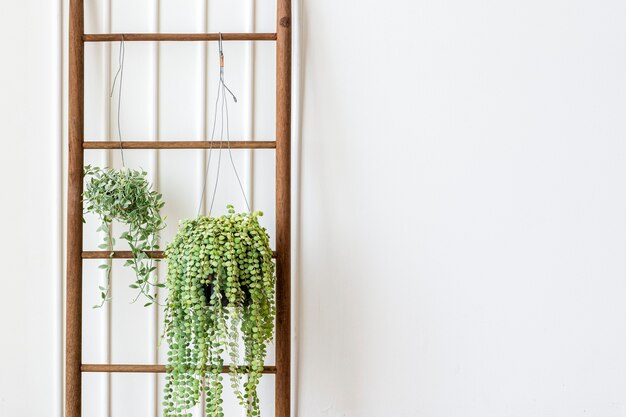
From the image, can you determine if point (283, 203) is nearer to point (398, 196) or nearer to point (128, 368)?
point (398, 196)

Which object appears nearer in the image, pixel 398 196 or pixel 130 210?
pixel 130 210

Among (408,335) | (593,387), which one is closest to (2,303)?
(408,335)

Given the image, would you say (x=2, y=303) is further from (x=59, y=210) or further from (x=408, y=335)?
(x=408, y=335)

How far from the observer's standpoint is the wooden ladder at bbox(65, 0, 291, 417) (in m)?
1.63

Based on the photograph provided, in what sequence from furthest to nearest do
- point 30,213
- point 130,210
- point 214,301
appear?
1. point 30,213
2. point 130,210
3. point 214,301

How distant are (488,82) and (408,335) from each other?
0.75 m

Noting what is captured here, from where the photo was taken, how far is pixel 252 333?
4.97 feet

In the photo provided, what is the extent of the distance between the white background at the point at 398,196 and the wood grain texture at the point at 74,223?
0.07m

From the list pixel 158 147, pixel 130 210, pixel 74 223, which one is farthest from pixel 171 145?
pixel 74 223

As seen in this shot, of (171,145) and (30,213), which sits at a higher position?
(171,145)

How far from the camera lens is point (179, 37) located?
164 cm

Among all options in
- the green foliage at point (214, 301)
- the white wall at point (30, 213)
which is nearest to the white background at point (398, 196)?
the white wall at point (30, 213)

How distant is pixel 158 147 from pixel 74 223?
30 cm

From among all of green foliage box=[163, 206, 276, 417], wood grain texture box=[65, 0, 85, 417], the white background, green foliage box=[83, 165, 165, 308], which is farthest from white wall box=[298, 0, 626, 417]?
wood grain texture box=[65, 0, 85, 417]
